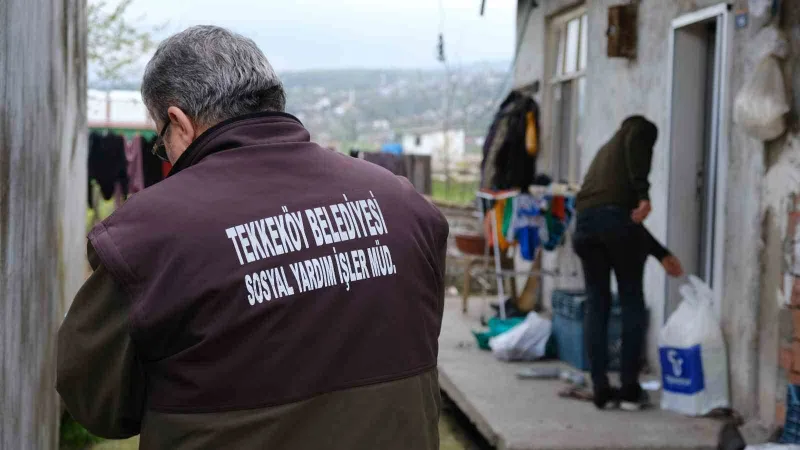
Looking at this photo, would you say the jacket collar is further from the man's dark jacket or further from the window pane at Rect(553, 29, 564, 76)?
the window pane at Rect(553, 29, 564, 76)


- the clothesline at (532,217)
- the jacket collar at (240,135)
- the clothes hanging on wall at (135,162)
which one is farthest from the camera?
the clothes hanging on wall at (135,162)

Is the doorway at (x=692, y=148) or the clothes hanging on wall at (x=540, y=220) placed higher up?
the doorway at (x=692, y=148)

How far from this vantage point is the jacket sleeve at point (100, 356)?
5.72ft

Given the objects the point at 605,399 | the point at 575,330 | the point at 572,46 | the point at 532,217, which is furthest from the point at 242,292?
the point at 572,46

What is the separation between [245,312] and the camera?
5.70 feet

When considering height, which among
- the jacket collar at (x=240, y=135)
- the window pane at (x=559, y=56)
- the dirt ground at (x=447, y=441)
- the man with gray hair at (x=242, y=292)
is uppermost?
the window pane at (x=559, y=56)

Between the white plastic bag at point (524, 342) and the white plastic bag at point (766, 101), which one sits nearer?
the white plastic bag at point (766, 101)

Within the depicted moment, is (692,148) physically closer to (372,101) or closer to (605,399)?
(605,399)

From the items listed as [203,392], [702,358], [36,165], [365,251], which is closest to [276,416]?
[203,392]

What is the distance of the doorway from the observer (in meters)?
6.55

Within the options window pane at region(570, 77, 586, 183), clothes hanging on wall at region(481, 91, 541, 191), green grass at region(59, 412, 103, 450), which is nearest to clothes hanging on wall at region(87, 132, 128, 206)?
clothes hanging on wall at region(481, 91, 541, 191)

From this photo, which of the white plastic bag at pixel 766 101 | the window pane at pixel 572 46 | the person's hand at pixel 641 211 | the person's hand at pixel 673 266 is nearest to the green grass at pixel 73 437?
the person's hand at pixel 641 211

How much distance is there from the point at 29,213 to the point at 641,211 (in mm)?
3814

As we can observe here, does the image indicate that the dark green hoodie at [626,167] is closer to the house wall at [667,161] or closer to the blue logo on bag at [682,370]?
the house wall at [667,161]
